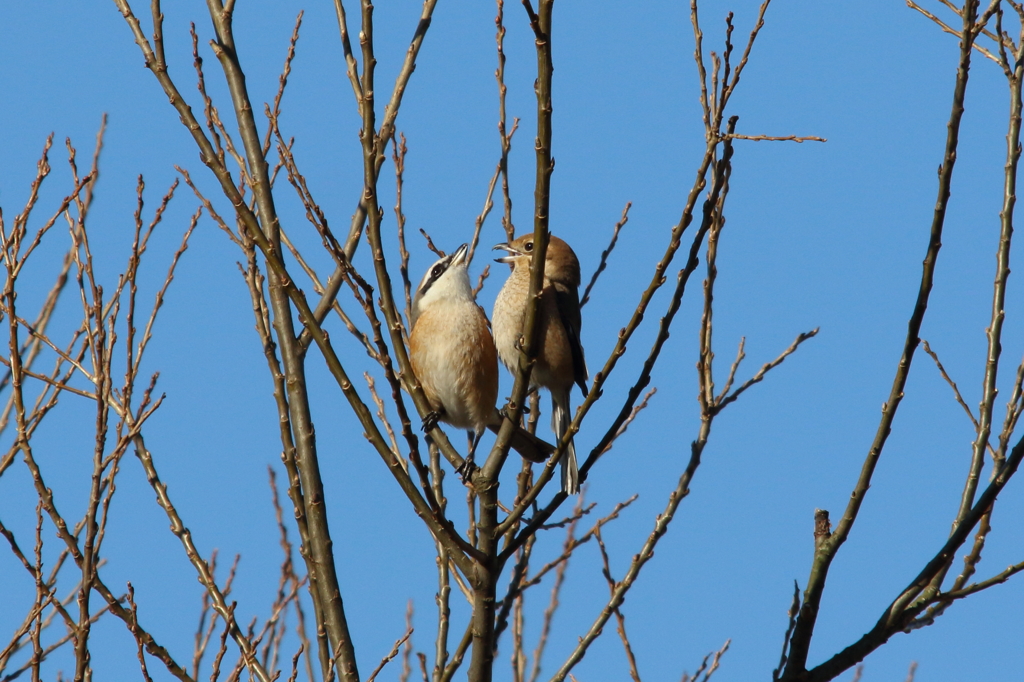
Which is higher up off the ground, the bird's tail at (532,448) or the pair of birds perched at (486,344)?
the pair of birds perched at (486,344)

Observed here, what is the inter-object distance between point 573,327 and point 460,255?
1.02 meters

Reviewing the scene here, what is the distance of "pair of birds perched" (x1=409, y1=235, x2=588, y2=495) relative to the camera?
4785 mm

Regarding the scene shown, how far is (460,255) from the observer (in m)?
5.31

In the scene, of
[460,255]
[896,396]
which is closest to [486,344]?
[460,255]

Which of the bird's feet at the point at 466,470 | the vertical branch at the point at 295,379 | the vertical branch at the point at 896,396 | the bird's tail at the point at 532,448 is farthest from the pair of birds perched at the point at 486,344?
the vertical branch at the point at 896,396

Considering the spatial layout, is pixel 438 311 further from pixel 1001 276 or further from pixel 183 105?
pixel 1001 276

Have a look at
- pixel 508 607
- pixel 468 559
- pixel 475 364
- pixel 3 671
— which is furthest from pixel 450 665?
pixel 475 364

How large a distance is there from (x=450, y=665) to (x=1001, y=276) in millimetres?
2105

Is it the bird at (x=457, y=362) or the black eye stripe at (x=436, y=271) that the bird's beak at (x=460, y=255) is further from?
the bird at (x=457, y=362)

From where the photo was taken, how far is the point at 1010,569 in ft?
8.91

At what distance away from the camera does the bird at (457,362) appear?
4.78 meters

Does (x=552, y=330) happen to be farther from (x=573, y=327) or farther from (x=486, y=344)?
(x=486, y=344)

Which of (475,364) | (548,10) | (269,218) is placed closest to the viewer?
(548,10)

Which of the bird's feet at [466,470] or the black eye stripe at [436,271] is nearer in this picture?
the bird's feet at [466,470]
